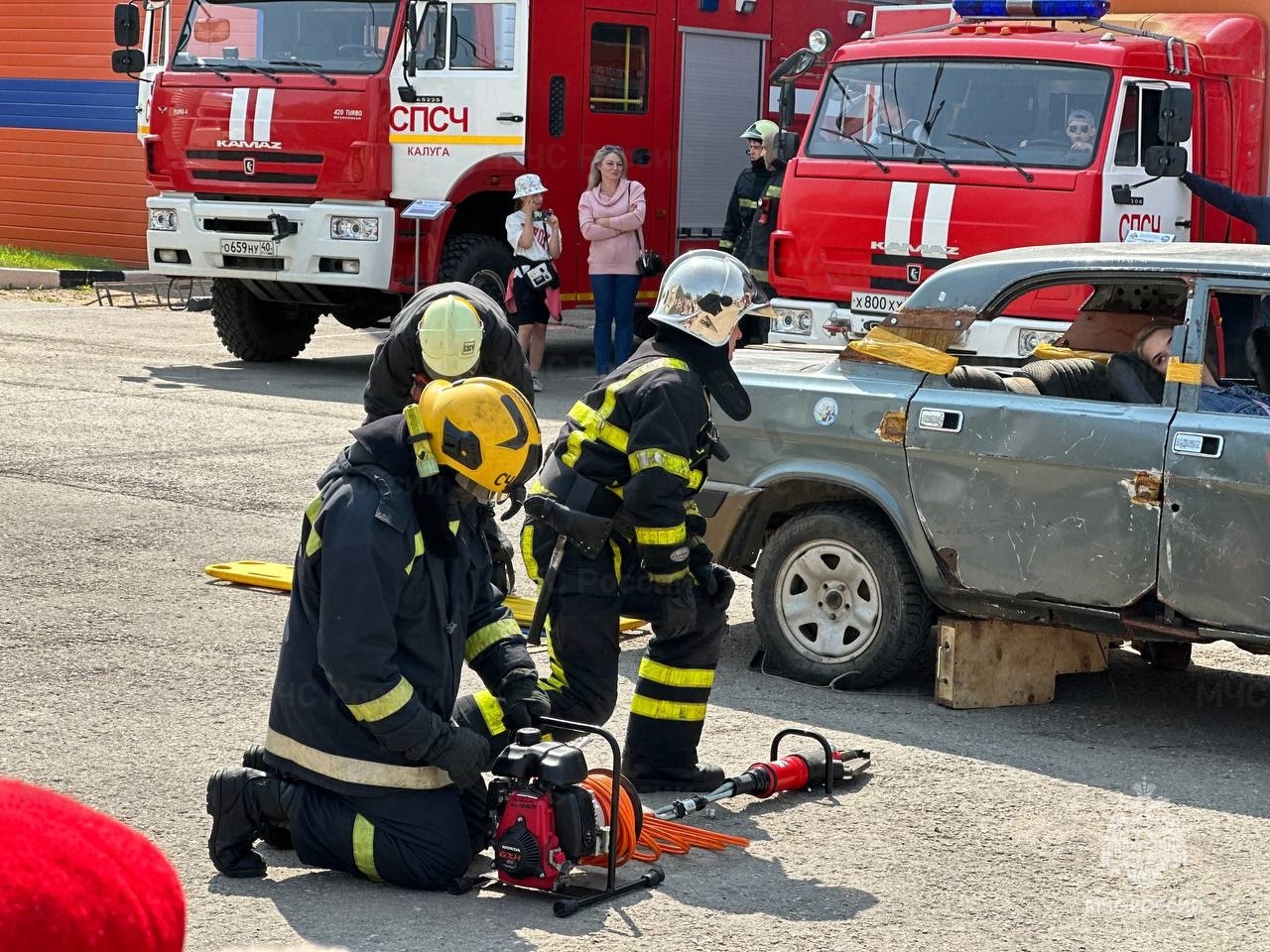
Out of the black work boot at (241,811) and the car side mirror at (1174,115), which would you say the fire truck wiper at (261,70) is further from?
the black work boot at (241,811)

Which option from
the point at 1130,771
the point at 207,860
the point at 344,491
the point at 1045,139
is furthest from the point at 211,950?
the point at 1045,139

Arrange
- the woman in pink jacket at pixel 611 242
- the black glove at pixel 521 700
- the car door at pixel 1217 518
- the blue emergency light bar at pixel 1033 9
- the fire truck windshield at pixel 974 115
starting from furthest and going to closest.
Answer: the woman in pink jacket at pixel 611 242 → the blue emergency light bar at pixel 1033 9 → the fire truck windshield at pixel 974 115 → the car door at pixel 1217 518 → the black glove at pixel 521 700

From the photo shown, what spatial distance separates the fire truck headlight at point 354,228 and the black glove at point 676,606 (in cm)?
946

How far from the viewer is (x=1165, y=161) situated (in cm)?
1045

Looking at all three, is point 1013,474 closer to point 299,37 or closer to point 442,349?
point 442,349

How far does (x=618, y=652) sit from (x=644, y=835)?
0.67 meters

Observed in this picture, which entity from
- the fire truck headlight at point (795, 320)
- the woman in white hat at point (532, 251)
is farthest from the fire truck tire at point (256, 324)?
the fire truck headlight at point (795, 320)

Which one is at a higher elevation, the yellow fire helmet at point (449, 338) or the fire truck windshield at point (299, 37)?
the fire truck windshield at point (299, 37)

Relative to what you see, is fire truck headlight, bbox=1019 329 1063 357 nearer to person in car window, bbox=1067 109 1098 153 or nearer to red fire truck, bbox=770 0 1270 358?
red fire truck, bbox=770 0 1270 358

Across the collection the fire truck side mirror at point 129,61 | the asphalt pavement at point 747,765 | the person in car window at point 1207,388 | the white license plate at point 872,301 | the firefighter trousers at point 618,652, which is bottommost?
the asphalt pavement at point 747,765

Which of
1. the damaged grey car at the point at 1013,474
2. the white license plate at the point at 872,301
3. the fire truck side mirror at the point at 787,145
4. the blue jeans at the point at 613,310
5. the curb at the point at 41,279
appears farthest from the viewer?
the curb at the point at 41,279

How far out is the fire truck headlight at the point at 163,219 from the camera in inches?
590

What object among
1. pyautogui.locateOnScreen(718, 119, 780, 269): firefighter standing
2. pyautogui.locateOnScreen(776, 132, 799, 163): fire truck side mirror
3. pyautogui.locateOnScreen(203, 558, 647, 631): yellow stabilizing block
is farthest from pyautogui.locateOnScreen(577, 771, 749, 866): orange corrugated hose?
pyautogui.locateOnScreen(718, 119, 780, 269): firefighter standing

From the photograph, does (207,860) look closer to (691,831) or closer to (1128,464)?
(691,831)
